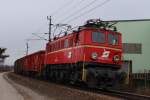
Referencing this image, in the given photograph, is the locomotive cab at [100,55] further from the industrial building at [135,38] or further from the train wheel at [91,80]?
the industrial building at [135,38]

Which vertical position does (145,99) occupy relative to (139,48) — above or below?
below

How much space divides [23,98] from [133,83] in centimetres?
1514

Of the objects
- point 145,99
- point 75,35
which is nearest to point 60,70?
point 75,35

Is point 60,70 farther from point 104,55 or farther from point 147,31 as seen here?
point 147,31

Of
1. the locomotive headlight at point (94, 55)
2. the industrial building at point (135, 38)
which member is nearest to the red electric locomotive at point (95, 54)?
the locomotive headlight at point (94, 55)

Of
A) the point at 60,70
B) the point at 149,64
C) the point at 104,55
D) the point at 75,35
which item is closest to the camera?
the point at 104,55

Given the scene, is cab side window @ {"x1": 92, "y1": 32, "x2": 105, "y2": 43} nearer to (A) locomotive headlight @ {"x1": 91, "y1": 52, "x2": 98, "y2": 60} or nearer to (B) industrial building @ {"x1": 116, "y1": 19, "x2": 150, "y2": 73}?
(A) locomotive headlight @ {"x1": 91, "y1": 52, "x2": 98, "y2": 60}

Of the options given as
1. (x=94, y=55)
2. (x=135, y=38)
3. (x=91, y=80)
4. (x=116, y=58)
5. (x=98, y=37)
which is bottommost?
(x=91, y=80)

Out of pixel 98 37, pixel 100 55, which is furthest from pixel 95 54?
pixel 98 37

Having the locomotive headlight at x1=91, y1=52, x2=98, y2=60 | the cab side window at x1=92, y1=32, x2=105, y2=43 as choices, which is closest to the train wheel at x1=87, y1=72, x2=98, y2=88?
the locomotive headlight at x1=91, y1=52, x2=98, y2=60

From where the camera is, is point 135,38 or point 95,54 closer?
point 95,54

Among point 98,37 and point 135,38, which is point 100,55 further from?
point 135,38

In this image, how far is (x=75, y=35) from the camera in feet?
90.9

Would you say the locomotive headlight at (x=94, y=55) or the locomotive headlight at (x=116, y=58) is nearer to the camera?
the locomotive headlight at (x=94, y=55)
